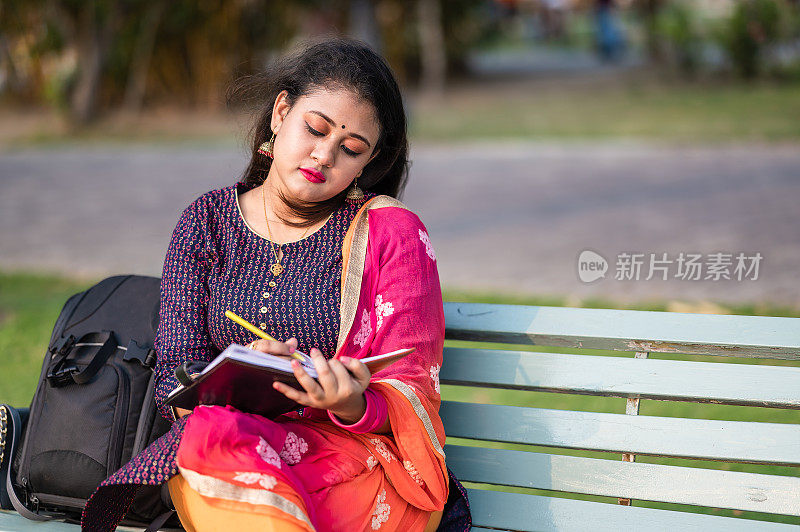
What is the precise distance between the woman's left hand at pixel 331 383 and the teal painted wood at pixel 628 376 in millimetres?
705

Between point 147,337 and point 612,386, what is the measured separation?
4.42 feet

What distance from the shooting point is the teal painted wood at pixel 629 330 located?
2.55 meters

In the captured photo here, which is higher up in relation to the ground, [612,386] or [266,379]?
[266,379]

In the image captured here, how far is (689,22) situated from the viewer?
17.9 metres

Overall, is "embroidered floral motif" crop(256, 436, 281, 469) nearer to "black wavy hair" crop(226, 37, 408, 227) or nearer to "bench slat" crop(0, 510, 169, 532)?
"bench slat" crop(0, 510, 169, 532)

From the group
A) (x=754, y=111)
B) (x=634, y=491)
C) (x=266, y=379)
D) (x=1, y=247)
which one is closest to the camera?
(x=266, y=379)

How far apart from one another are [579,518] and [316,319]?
0.90 m

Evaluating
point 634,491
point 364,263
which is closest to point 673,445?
point 634,491

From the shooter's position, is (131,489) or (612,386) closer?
(131,489)

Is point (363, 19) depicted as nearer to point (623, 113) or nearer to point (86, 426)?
point (623, 113)

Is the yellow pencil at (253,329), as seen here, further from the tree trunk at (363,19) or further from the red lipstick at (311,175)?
the tree trunk at (363,19)

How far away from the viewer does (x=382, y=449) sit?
91.9 inches

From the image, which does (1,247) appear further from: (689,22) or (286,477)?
(689,22)

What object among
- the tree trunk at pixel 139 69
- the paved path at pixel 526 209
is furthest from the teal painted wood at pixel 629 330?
the tree trunk at pixel 139 69
